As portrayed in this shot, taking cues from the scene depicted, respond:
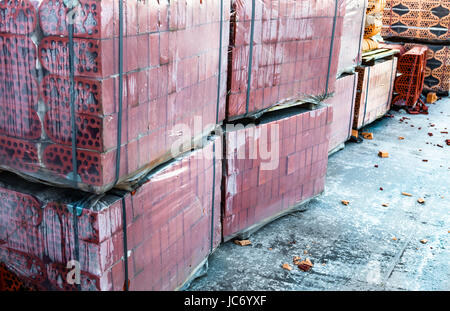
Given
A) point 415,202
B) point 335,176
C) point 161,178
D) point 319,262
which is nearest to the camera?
point 161,178

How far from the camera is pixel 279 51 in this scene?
12.4 feet

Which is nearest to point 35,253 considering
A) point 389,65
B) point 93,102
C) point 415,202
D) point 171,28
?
point 93,102

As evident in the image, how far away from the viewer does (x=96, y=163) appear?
7.09 feet

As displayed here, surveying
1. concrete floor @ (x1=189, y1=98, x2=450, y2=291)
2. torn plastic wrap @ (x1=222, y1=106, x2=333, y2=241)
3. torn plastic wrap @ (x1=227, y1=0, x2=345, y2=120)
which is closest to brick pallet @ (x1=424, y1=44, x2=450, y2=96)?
concrete floor @ (x1=189, y1=98, x2=450, y2=291)

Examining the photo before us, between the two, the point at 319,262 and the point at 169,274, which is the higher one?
the point at 169,274

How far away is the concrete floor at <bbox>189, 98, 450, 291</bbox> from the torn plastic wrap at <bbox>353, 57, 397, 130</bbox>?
1.13 meters

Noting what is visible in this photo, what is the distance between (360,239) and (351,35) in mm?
3165

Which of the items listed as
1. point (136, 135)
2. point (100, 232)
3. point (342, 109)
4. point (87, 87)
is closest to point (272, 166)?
point (136, 135)

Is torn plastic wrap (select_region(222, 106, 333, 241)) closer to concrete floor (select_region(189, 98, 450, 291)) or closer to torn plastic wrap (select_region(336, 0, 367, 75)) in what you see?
concrete floor (select_region(189, 98, 450, 291))

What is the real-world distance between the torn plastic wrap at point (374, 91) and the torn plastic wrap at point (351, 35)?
1.63ft

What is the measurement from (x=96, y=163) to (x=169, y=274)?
106cm

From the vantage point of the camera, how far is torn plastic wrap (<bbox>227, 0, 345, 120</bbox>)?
3.41m

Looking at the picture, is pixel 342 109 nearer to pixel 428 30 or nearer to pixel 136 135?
pixel 136 135

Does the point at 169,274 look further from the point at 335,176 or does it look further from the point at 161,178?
the point at 335,176
